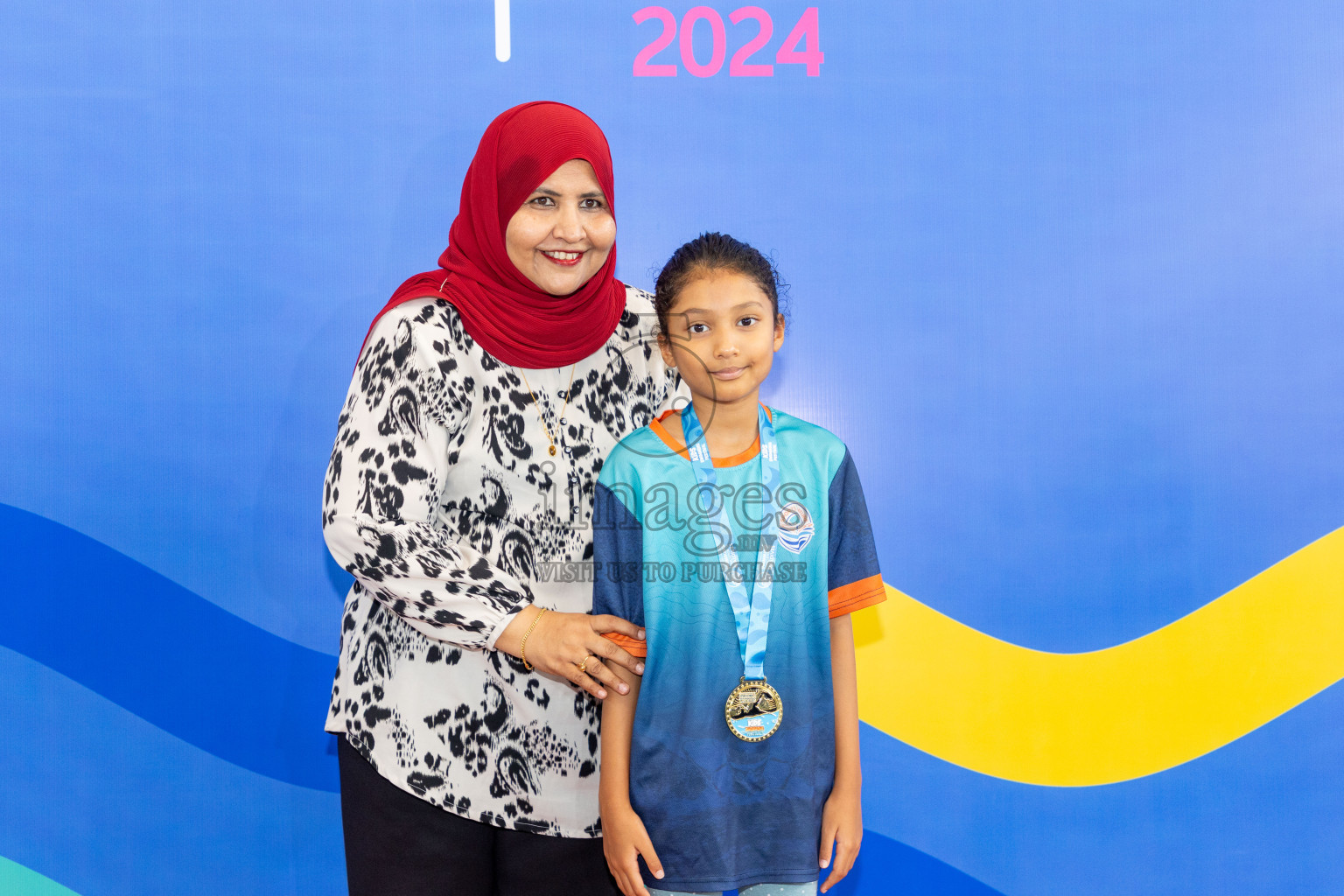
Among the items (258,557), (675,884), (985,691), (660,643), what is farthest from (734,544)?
(258,557)

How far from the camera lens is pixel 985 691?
1886 mm

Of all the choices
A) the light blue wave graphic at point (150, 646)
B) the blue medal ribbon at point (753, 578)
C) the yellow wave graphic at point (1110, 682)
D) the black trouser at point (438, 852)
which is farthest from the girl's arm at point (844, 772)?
the light blue wave graphic at point (150, 646)

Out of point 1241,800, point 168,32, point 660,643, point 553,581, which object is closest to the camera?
Result: point 660,643

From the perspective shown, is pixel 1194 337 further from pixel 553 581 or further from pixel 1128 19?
pixel 553 581

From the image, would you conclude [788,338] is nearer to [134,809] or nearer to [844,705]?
[844,705]

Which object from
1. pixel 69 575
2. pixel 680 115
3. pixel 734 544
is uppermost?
pixel 680 115

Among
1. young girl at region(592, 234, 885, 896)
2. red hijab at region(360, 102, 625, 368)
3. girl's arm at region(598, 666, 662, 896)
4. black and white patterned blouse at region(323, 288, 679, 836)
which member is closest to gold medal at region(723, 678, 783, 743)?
young girl at region(592, 234, 885, 896)

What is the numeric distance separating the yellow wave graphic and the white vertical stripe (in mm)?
1321

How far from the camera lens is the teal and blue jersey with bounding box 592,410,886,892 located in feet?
3.66

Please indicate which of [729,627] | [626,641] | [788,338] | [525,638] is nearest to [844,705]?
[729,627]

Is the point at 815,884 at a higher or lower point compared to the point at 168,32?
lower

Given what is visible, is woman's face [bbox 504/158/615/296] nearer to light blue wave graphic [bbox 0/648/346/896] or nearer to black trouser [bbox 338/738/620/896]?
black trouser [bbox 338/738/620/896]

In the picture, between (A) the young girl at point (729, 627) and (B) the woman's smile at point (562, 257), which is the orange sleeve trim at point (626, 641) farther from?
(B) the woman's smile at point (562, 257)

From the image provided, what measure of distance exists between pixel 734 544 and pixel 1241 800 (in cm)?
150
